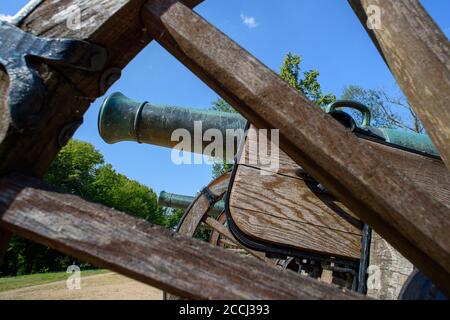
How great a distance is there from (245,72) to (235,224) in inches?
36.0

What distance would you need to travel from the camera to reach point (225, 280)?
0.94m

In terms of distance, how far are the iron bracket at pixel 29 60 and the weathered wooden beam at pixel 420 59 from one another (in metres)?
0.96

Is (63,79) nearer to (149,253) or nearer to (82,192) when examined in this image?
(149,253)

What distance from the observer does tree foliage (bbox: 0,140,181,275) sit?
26.5 metres

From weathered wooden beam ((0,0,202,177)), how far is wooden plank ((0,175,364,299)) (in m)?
0.16

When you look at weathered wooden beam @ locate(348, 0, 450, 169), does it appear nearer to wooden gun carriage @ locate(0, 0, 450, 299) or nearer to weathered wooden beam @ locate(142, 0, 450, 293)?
wooden gun carriage @ locate(0, 0, 450, 299)

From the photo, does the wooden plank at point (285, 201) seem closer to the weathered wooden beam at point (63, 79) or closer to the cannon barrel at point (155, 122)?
the weathered wooden beam at point (63, 79)

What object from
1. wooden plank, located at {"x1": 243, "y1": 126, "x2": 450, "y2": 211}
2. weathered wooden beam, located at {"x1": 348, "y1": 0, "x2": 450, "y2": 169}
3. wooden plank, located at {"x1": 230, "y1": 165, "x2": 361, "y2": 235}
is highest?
weathered wooden beam, located at {"x1": 348, "y1": 0, "x2": 450, "y2": 169}

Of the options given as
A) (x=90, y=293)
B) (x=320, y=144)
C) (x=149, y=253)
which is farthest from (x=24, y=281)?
(x=320, y=144)

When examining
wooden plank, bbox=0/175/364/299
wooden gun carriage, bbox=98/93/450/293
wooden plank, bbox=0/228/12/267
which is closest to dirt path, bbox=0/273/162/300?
wooden gun carriage, bbox=98/93/450/293

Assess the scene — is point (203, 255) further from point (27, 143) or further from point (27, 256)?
point (27, 256)

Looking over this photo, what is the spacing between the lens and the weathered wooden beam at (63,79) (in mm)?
1094

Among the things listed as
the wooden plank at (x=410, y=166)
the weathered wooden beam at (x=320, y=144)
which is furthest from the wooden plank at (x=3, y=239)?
the wooden plank at (x=410, y=166)

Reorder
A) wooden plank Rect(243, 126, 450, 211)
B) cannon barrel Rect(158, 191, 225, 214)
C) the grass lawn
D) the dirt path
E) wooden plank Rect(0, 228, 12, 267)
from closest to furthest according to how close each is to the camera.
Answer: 1. wooden plank Rect(0, 228, 12, 267)
2. wooden plank Rect(243, 126, 450, 211)
3. the dirt path
4. cannon barrel Rect(158, 191, 225, 214)
5. the grass lawn
